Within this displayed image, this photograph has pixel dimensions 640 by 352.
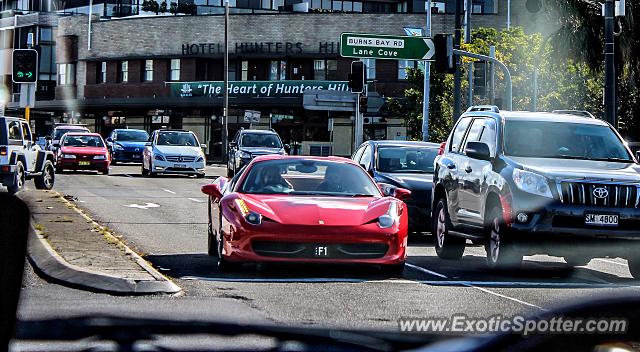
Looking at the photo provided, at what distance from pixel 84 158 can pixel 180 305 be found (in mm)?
33907

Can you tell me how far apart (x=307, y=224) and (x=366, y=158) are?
27.9 ft

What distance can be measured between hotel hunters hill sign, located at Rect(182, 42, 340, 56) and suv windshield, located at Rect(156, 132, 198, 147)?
3252cm

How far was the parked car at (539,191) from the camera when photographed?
13.4 m

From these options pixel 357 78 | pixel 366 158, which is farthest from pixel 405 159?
pixel 357 78

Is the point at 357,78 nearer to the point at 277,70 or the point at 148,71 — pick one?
the point at 277,70

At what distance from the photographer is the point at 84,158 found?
43188mm

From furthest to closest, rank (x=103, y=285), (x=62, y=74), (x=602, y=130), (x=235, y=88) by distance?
(x=62, y=74) < (x=235, y=88) < (x=602, y=130) < (x=103, y=285)

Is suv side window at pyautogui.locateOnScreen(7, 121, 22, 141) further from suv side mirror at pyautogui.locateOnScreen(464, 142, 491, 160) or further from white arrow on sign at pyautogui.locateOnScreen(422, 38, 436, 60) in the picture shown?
suv side mirror at pyautogui.locateOnScreen(464, 142, 491, 160)

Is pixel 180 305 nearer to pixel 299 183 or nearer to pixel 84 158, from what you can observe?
pixel 299 183

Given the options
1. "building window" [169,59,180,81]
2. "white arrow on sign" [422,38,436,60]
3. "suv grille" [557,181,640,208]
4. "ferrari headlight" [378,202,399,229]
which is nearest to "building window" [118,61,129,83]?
"building window" [169,59,180,81]

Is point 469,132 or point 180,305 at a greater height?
point 469,132

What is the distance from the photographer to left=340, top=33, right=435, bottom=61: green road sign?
3938cm

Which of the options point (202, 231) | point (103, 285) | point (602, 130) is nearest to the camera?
point (103, 285)

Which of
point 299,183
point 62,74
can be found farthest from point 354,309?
point 62,74
